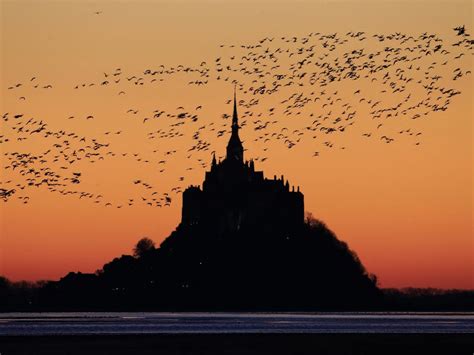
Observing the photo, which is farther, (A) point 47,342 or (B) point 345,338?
(B) point 345,338

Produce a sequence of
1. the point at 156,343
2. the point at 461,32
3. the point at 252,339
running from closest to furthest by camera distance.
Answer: the point at 461,32 < the point at 156,343 < the point at 252,339

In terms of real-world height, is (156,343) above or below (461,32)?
below

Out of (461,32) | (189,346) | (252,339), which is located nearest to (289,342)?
(252,339)

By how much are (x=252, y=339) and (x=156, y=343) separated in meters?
9.37

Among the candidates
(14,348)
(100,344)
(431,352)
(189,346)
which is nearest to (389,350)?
(431,352)

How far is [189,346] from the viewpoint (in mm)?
70375

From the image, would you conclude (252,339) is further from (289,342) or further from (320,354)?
(320,354)

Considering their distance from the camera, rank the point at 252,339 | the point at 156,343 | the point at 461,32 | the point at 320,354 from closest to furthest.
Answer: the point at 461,32
the point at 320,354
the point at 156,343
the point at 252,339

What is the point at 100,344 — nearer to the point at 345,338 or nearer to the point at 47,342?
the point at 47,342

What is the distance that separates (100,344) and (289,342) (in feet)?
46.2

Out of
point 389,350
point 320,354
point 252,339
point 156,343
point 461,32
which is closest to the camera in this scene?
point 461,32

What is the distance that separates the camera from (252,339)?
3147 inches

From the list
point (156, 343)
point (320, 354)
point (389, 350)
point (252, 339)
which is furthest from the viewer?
point (252, 339)

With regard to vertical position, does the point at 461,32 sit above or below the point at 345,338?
above
